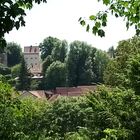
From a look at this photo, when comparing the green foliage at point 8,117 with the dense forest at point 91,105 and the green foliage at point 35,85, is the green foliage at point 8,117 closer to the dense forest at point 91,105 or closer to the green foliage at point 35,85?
the dense forest at point 91,105

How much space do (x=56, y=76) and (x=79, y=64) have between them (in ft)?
18.1

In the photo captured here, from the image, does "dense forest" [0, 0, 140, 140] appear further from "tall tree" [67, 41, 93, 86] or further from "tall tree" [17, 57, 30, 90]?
"tall tree" [17, 57, 30, 90]

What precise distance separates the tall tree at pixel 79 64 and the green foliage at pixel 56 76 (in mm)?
1518

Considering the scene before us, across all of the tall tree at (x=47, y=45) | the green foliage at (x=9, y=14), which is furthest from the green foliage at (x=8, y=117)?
the tall tree at (x=47, y=45)

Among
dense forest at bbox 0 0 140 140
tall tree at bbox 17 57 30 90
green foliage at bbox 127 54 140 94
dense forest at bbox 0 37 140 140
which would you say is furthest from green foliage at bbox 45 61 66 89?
green foliage at bbox 127 54 140 94

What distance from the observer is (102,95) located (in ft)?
52.5

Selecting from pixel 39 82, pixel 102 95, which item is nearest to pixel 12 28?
pixel 102 95

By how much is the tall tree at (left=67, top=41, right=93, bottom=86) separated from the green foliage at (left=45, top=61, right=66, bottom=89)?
152 cm

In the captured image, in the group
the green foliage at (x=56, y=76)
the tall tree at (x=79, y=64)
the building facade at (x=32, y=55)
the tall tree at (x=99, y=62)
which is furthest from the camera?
the building facade at (x=32, y=55)

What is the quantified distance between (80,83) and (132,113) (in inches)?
2983

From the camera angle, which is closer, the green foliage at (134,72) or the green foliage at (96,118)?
the green foliage at (96,118)

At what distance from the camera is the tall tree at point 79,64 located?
3497 inches

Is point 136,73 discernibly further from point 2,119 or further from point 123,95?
point 2,119

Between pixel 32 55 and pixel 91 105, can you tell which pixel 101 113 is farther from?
pixel 32 55
